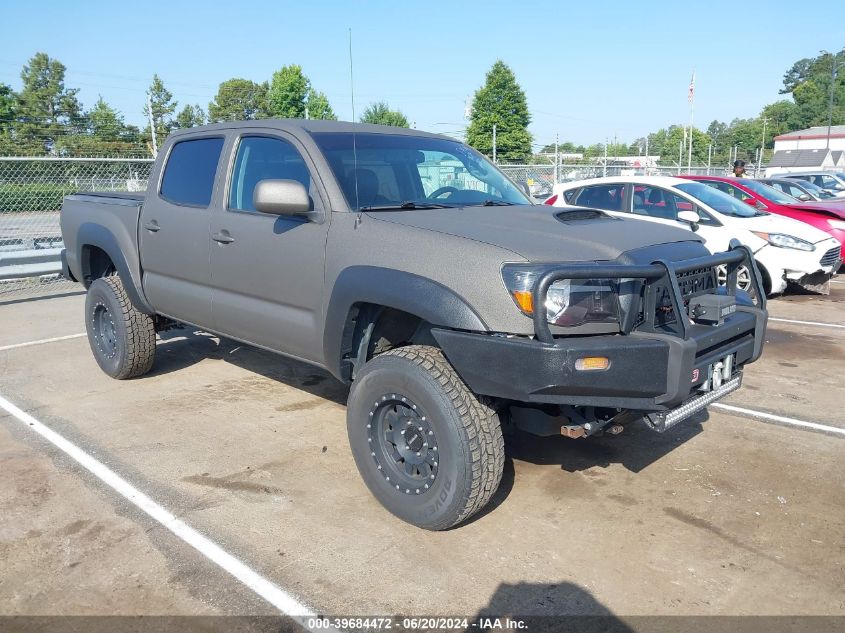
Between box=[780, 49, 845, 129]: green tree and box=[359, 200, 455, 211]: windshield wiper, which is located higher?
box=[780, 49, 845, 129]: green tree

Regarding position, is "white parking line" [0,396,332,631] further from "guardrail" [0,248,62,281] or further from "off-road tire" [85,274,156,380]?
"guardrail" [0,248,62,281]

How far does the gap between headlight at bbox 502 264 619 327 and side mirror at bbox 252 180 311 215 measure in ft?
4.15

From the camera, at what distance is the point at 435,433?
3146 millimetres

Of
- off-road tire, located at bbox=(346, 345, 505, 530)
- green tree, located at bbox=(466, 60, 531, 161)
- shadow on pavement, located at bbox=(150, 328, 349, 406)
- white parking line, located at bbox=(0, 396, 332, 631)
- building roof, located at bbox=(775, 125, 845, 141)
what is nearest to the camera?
white parking line, located at bbox=(0, 396, 332, 631)

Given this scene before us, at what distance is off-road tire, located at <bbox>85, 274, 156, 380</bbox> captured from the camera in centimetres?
545

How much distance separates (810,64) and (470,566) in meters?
163

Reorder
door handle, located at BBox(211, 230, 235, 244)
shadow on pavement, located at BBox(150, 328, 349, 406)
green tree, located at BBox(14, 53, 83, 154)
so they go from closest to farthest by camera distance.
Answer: door handle, located at BBox(211, 230, 235, 244) < shadow on pavement, located at BBox(150, 328, 349, 406) < green tree, located at BBox(14, 53, 83, 154)

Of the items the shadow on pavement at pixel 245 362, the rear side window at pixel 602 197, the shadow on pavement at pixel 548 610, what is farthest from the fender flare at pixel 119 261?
the rear side window at pixel 602 197

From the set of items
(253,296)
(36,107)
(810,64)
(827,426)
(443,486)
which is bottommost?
(827,426)

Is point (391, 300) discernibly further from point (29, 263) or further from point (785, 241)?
point (29, 263)

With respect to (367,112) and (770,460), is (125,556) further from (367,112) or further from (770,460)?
(367,112)

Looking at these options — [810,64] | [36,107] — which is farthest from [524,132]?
[810,64]

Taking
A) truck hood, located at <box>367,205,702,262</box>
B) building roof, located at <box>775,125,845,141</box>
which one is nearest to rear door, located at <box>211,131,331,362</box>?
truck hood, located at <box>367,205,702,262</box>

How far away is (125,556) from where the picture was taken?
3137 mm
